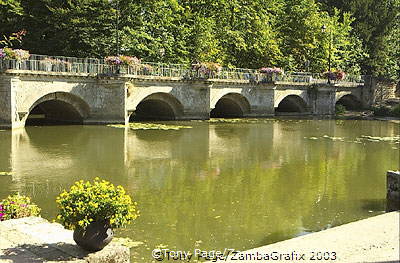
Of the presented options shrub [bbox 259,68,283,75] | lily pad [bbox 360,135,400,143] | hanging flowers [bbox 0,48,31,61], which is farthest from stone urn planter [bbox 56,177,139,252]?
shrub [bbox 259,68,283,75]

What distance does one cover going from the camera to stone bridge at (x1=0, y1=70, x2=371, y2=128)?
29.3 metres

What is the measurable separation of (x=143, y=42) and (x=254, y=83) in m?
11.3

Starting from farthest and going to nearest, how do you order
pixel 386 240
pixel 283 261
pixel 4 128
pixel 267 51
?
pixel 267 51, pixel 4 128, pixel 386 240, pixel 283 261

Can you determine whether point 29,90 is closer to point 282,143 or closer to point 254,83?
point 282,143

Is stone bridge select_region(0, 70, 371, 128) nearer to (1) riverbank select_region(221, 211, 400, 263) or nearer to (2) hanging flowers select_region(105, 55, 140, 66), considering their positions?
(2) hanging flowers select_region(105, 55, 140, 66)

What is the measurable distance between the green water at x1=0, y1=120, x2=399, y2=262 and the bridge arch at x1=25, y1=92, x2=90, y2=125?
7.58 feet

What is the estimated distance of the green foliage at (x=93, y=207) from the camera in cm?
696

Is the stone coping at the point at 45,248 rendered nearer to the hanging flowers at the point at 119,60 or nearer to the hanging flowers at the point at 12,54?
the hanging flowers at the point at 12,54

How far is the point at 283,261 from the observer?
689 cm

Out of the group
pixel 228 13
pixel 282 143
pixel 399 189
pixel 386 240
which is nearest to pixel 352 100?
pixel 228 13

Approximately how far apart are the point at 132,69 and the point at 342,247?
28744 mm

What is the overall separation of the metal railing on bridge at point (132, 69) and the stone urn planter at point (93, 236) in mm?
23593

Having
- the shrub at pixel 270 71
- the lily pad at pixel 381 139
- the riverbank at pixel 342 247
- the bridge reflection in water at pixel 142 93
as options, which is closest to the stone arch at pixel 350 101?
the bridge reflection in water at pixel 142 93

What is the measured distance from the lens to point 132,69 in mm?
34406
